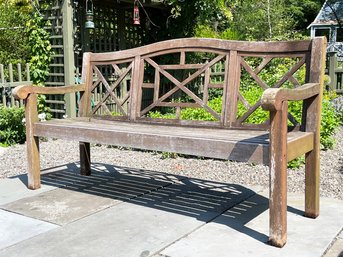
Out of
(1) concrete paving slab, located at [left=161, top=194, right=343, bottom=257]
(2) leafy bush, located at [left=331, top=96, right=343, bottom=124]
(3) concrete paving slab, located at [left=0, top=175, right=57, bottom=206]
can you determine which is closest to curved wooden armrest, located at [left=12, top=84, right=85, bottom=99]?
(3) concrete paving slab, located at [left=0, top=175, right=57, bottom=206]

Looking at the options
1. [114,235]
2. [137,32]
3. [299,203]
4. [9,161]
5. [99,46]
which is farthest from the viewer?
[137,32]

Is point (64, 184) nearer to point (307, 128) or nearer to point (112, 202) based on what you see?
point (112, 202)

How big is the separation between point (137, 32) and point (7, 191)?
5689 mm

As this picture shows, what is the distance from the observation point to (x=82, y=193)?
13.1 feet

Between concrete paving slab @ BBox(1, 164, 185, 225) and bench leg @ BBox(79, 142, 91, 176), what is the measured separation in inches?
2.7

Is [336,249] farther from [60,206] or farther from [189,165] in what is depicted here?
[189,165]

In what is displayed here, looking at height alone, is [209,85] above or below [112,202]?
above

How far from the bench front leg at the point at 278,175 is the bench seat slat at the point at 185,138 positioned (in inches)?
3.4

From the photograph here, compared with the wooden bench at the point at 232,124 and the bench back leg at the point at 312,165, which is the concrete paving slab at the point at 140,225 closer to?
the wooden bench at the point at 232,124

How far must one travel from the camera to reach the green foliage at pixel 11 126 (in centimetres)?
642

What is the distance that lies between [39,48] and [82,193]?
404 cm

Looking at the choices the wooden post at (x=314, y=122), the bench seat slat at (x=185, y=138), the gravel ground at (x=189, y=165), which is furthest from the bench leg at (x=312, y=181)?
the gravel ground at (x=189, y=165)

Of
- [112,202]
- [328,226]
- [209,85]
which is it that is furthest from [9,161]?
[328,226]

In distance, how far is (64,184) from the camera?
4.29 metres
